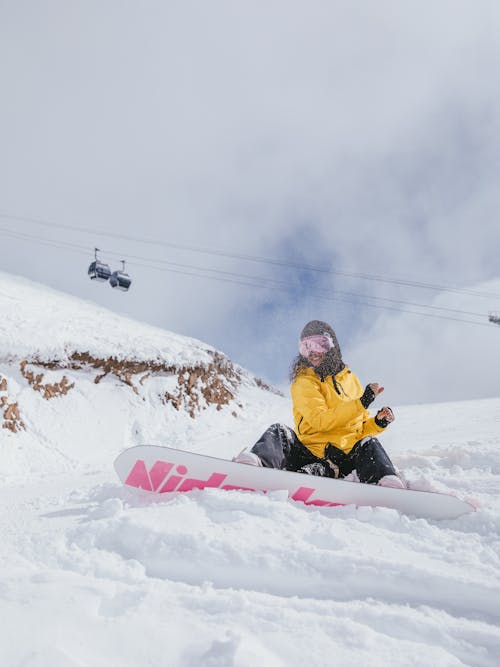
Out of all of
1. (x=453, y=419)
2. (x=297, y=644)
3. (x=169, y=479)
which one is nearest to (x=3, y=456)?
(x=169, y=479)

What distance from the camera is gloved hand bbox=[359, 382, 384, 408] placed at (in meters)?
2.99

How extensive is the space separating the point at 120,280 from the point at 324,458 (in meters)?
18.0

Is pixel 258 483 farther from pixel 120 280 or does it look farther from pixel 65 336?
pixel 120 280

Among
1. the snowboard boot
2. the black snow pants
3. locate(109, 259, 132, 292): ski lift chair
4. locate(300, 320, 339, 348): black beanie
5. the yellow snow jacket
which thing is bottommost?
the snowboard boot

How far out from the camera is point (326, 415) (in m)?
3.13

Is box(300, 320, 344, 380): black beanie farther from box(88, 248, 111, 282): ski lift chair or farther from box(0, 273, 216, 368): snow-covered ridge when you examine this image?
box(88, 248, 111, 282): ski lift chair

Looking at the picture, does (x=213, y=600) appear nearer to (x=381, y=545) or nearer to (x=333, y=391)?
(x=381, y=545)

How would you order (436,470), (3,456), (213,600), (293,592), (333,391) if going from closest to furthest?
(213,600)
(293,592)
(333,391)
(436,470)
(3,456)

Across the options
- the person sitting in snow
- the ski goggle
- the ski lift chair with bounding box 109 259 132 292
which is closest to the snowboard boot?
the person sitting in snow

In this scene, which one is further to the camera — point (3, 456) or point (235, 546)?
point (3, 456)

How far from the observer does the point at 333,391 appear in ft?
11.1

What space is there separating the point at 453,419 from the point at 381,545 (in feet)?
18.9

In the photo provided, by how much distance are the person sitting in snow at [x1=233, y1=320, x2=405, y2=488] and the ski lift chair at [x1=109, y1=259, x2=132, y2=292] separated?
17.4 m

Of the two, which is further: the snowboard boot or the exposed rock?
the exposed rock
